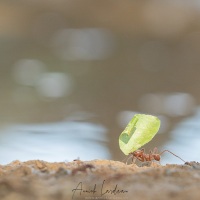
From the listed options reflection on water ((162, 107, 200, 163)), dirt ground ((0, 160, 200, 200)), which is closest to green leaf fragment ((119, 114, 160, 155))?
dirt ground ((0, 160, 200, 200))

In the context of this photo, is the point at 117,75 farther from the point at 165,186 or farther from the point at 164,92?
the point at 165,186

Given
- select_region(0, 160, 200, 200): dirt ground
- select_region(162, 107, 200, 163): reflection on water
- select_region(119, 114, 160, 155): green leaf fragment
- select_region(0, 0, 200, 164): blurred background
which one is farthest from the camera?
select_region(0, 0, 200, 164): blurred background

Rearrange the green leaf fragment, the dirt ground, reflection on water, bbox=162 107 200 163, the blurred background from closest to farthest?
the dirt ground → the green leaf fragment → reflection on water, bbox=162 107 200 163 → the blurred background

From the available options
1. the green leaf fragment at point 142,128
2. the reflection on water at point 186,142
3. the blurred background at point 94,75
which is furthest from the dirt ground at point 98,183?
the reflection on water at point 186,142

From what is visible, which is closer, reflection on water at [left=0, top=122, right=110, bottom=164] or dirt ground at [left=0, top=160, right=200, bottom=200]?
dirt ground at [left=0, top=160, right=200, bottom=200]

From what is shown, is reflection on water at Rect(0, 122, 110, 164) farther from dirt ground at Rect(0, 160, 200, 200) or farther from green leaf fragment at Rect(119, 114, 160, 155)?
dirt ground at Rect(0, 160, 200, 200)
